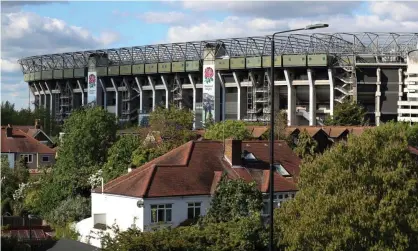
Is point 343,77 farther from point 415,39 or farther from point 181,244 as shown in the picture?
point 181,244

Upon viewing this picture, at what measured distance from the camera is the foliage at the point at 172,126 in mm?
63781

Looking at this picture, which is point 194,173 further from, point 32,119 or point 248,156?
point 32,119

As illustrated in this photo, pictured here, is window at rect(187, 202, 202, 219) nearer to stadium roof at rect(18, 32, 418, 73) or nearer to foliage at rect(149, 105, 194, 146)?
foliage at rect(149, 105, 194, 146)

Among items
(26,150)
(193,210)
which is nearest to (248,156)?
(193,210)

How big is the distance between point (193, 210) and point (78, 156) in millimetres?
25155

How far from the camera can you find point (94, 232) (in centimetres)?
4072

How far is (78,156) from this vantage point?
62.3 metres

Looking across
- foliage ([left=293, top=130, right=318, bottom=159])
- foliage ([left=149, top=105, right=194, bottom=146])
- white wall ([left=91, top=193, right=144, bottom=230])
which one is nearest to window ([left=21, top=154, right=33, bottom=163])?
foliage ([left=149, top=105, right=194, bottom=146])

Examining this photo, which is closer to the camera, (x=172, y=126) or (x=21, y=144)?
(x=172, y=126)

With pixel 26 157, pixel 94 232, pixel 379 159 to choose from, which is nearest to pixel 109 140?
pixel 26 157

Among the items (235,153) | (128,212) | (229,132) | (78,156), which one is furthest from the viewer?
(229,132)

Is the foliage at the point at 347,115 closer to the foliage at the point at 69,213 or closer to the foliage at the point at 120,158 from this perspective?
the foliage at the point at 120,158

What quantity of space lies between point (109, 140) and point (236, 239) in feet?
120

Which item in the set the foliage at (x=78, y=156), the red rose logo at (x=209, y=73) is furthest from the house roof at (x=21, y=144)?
the red rose logo at (x=209, y=73)
